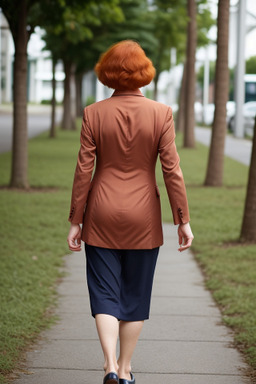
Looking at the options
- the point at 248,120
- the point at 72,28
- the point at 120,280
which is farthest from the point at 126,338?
the point at 248,120

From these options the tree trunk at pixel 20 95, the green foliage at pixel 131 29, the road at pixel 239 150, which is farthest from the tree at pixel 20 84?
the green foliage at pixel 131 29

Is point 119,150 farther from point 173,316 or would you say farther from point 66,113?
→ point 66,113

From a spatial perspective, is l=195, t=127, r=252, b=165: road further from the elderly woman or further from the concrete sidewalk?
the elderly woman

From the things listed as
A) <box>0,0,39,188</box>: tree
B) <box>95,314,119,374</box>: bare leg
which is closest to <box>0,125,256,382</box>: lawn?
<box>0,0,39,188</box>: tree

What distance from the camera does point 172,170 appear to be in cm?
380

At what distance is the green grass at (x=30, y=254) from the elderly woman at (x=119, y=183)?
899 mm

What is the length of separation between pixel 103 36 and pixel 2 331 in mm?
27132

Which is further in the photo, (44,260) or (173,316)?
(44,260)

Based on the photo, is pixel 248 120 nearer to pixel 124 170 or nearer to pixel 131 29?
pixel 131 29

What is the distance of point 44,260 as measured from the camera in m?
7.87

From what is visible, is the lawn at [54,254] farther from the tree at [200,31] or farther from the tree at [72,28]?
the tree at [200,31]

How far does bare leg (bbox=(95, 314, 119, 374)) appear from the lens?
12.3 ft

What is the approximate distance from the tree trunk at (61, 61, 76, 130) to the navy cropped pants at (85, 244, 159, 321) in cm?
2993

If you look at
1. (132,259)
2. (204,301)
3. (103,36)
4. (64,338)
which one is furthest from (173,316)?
(103,36)
